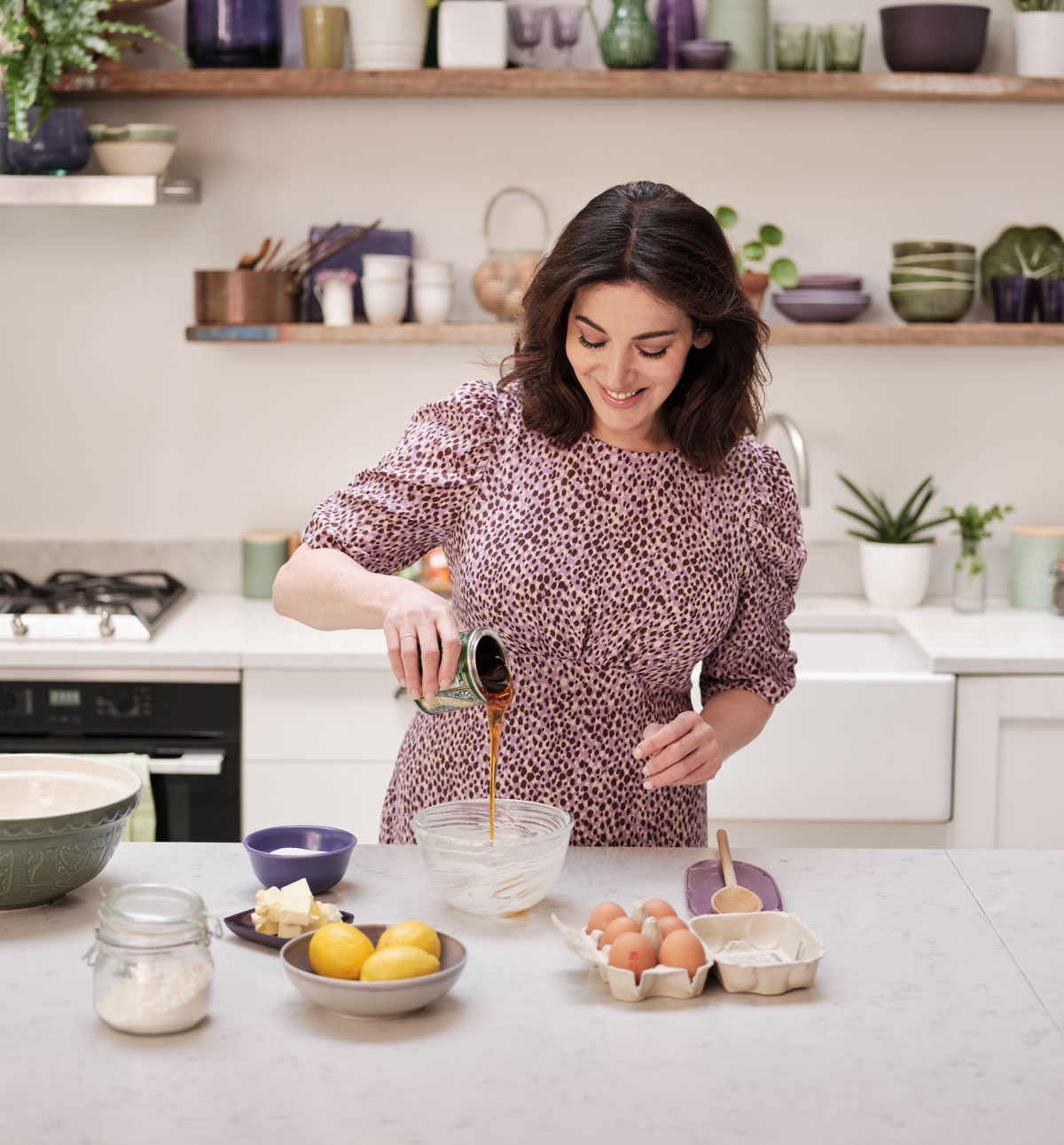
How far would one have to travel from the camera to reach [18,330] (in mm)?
3340

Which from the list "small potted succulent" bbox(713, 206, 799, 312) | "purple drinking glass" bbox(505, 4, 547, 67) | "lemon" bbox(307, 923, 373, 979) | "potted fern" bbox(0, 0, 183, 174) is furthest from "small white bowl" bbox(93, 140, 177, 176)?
"lemon" bbox(307, 923, 373, 979)

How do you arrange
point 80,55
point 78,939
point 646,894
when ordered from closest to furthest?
point 78,939
point 646,894
point 80,55

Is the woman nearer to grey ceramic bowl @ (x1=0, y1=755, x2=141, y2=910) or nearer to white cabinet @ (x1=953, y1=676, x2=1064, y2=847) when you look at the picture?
grey ceramic bowl @ (x1=0, y1=755, x2=141, y2=910)

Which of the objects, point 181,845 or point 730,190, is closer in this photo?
point 181,845

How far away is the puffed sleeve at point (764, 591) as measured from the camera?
1.78 meters

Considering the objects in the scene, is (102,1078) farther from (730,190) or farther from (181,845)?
(730,190)

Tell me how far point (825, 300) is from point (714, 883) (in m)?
1.95

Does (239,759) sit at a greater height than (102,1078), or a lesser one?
lesser

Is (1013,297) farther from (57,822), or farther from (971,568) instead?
(57,822)

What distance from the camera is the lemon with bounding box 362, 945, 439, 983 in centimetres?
121

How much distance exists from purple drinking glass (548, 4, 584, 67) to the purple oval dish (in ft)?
6.88

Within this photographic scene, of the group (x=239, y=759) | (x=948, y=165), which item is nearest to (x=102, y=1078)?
(x=239, y=759)

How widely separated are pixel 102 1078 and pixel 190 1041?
9 centimetres

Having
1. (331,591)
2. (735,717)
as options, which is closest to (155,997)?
(331,591)
